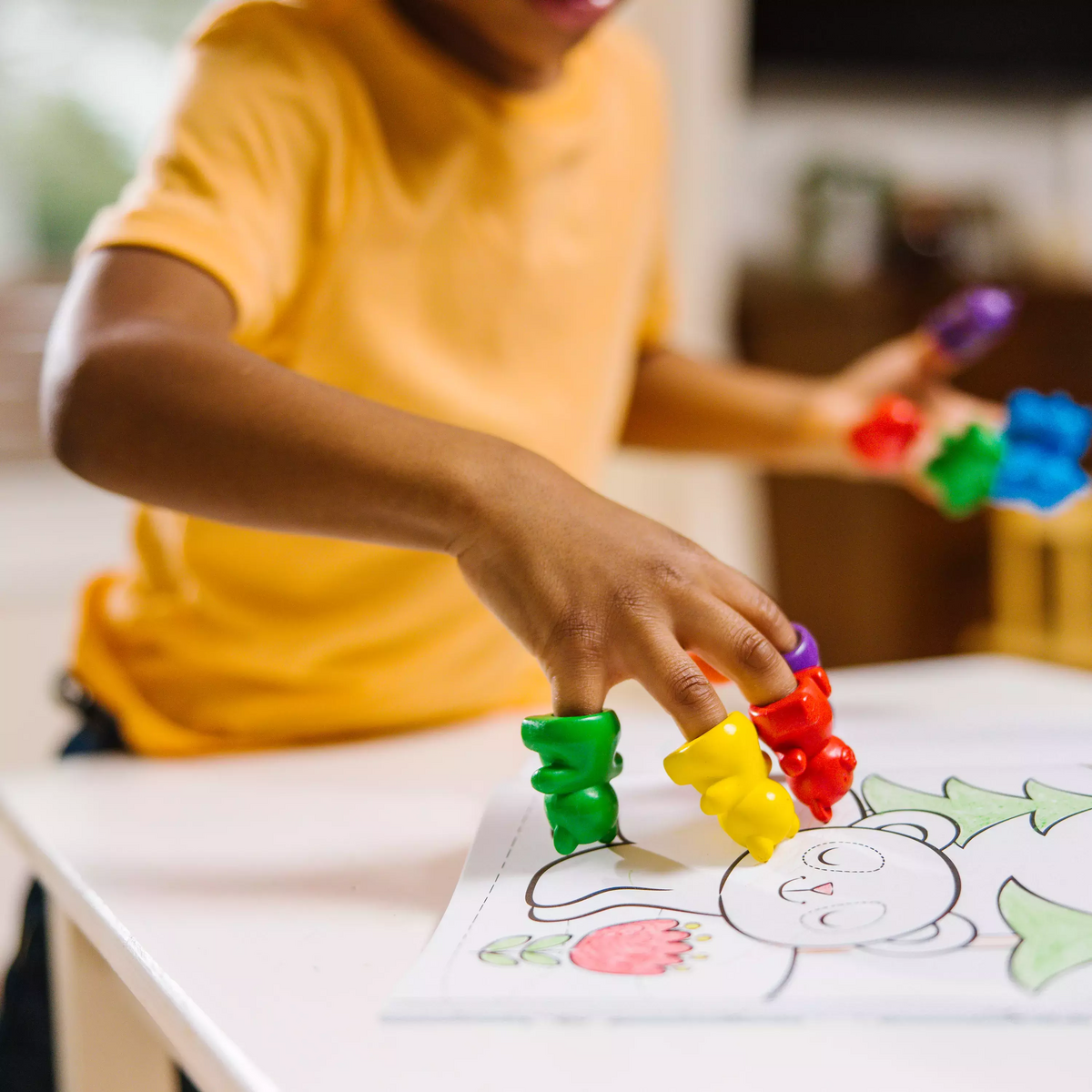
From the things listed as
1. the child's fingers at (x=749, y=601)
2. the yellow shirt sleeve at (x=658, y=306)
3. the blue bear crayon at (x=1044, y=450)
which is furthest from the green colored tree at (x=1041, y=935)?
the yellow shirt sleeve at (x=658, y=306)

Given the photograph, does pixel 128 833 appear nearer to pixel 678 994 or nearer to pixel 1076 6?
pixel 678 994

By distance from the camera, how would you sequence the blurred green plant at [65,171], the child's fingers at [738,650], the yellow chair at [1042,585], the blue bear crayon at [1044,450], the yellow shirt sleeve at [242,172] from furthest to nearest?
the yellow chair at [1042,585] < the blurred green plant at [65,171] < the blue bear crayon at [1044,450] < the yellow shirt sleeve at [242,172] < the child's fingers at [738,650]

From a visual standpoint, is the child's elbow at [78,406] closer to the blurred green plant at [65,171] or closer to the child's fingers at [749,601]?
the child's fingers at [749,601]

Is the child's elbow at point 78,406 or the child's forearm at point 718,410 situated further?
the child's forearm at point 718,410

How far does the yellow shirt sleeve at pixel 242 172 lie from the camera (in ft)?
1.59

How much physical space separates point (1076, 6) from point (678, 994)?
94.1 inches

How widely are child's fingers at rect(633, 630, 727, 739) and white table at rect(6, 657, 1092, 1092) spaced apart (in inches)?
3.7

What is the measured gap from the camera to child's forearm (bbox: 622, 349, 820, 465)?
754 mm

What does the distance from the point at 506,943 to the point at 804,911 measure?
84mm

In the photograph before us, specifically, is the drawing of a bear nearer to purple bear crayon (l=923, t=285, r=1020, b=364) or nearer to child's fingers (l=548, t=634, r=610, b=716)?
child's fingers (l=548, t=634, r=610, b=716)

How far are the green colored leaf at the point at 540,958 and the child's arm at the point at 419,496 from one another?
7 centimetres

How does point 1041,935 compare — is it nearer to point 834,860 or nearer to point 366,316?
point 834,860

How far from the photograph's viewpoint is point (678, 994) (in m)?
0.29

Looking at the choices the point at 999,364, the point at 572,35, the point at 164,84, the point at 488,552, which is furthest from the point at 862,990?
the point at 999,364
